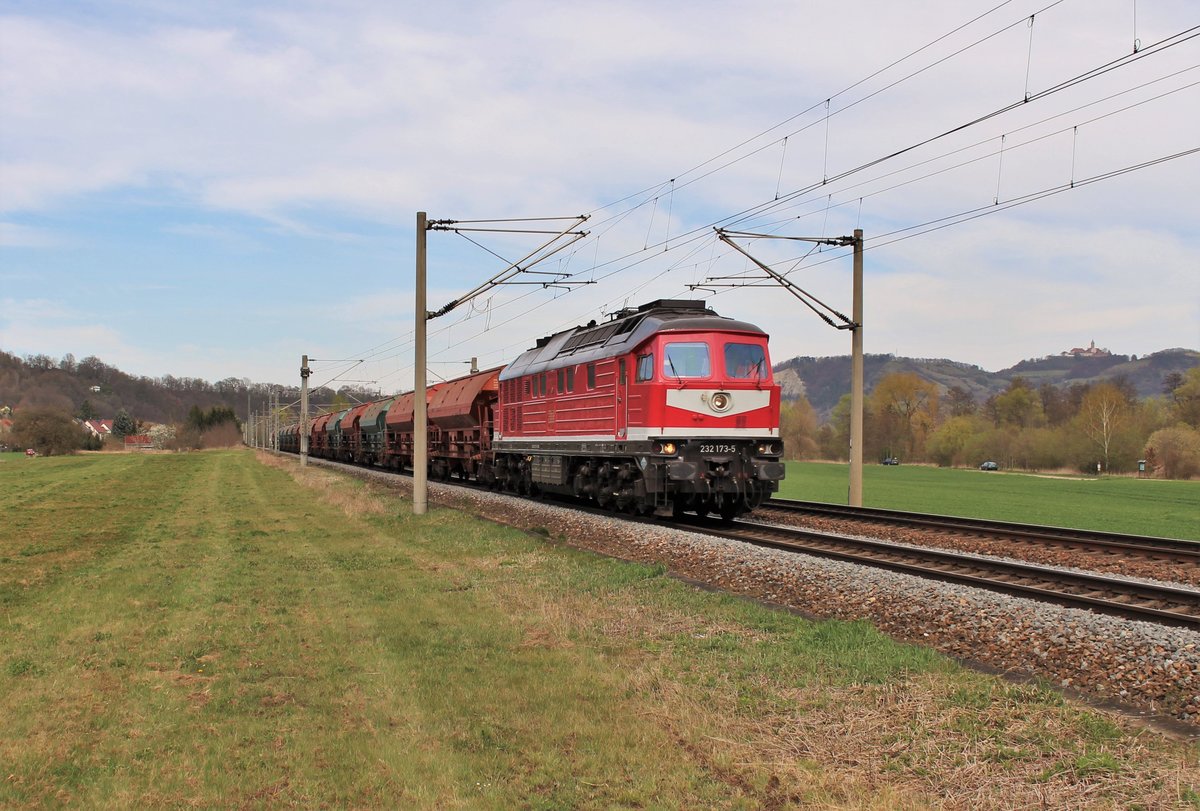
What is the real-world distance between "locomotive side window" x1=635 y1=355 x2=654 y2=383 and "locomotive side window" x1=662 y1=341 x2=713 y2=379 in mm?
341

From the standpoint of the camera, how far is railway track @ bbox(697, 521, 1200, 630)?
35.0ft

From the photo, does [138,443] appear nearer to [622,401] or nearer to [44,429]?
[44,429]

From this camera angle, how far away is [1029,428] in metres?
104

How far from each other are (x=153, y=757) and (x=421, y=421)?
19.1 metres

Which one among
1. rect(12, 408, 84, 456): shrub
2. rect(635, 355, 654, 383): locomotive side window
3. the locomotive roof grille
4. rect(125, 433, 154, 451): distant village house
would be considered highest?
the locomotive roof grille

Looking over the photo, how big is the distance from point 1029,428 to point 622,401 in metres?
96.5

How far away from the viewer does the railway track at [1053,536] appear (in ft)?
52.1

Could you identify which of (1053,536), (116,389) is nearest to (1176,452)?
(1053,536)

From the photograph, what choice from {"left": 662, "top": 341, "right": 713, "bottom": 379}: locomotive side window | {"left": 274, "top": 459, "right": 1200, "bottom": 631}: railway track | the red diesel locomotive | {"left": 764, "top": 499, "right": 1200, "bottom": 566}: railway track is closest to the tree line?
{"left": 764, "top": 499, "right": 1200, "bottom": 566}: railway track

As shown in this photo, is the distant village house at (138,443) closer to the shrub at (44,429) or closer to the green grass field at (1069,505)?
the shrub at (44,429)

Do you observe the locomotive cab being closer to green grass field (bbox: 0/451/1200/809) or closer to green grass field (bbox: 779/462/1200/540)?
green grass field (bbox: 0/451/1200/809)

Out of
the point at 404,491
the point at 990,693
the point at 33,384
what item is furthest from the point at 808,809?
the point at 33,384

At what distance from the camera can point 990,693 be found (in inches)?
279

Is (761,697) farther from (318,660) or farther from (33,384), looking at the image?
(33,384)
